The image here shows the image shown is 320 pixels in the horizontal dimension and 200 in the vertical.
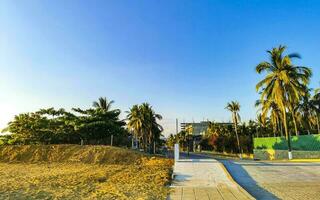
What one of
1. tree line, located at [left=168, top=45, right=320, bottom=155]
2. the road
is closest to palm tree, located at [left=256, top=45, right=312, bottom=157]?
tree line, located at [left=168, top=45, right=320, bottom=155]

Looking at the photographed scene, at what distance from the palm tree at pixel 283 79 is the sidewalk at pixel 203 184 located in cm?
1654

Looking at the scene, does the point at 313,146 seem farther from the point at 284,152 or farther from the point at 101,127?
the point at 101,127

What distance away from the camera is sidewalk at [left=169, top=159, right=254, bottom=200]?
9.19 m

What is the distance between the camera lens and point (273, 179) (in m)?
13.2

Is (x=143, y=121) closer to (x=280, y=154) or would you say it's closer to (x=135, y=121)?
(x=135, y=121)

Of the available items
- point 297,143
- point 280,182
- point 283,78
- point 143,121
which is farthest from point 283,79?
point 143,121

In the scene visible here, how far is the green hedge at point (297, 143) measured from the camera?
2698 cm

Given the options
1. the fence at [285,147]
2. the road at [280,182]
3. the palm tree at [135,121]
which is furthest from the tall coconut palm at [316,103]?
the road at [280,182]

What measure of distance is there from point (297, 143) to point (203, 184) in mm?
22971

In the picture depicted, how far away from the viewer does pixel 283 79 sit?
2853cm

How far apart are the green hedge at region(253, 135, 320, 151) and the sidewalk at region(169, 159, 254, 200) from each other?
15919 millimetres

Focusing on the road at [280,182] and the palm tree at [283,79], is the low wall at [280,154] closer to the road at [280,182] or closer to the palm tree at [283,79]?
Result: the palm tree at [283,79]

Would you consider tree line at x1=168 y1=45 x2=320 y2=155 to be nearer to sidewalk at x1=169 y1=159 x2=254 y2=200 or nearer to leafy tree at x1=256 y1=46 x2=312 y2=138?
leafy tree at x1=256 y1=46 x2=312 y2=138

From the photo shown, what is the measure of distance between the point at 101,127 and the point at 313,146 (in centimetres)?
2287
